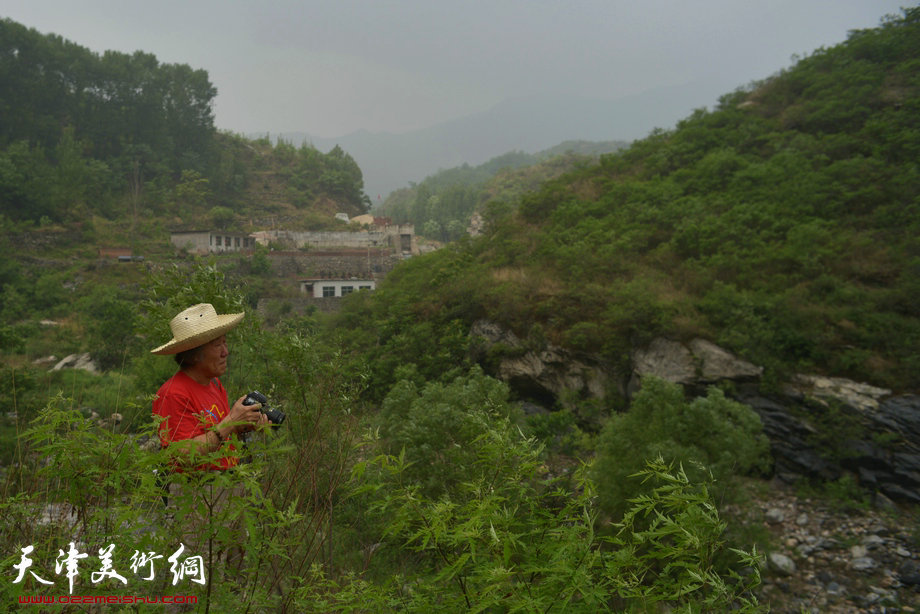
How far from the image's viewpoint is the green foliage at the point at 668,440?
5.49 m

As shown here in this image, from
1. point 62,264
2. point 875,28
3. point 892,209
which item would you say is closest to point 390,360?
point 892,209

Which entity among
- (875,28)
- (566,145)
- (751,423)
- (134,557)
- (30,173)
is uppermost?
(566,145)

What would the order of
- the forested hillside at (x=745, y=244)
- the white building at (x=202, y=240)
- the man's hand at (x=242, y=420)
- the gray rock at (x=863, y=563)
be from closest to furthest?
the man's hand at (x=242, y=420), the gray rock at (x=863, y=563), the forested hillside at (x=745, y=244), the white building at (x=202, y=240)

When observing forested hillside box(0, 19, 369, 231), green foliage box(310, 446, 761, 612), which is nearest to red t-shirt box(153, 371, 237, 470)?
green foliage box(310, 446, 761, 612)

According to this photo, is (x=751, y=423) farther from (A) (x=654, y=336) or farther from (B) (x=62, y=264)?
(B) (x=62, y=264)

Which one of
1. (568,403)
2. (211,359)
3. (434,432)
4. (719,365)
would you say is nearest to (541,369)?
(568,403)

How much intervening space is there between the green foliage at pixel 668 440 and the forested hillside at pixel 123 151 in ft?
A: 87.3

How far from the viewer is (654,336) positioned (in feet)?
30.2

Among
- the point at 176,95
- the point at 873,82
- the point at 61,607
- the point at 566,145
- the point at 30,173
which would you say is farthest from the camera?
the point at 566,145

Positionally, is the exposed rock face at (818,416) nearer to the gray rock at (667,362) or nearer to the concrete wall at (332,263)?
the gray rock at (667,362)

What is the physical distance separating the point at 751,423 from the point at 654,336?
2682 millimetres

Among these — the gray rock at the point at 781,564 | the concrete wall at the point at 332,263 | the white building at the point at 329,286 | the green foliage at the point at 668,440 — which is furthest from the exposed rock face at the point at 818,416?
the concrete wall at the point at 332,263

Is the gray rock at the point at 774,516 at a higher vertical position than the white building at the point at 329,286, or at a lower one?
lower

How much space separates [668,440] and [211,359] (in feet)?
16.7
